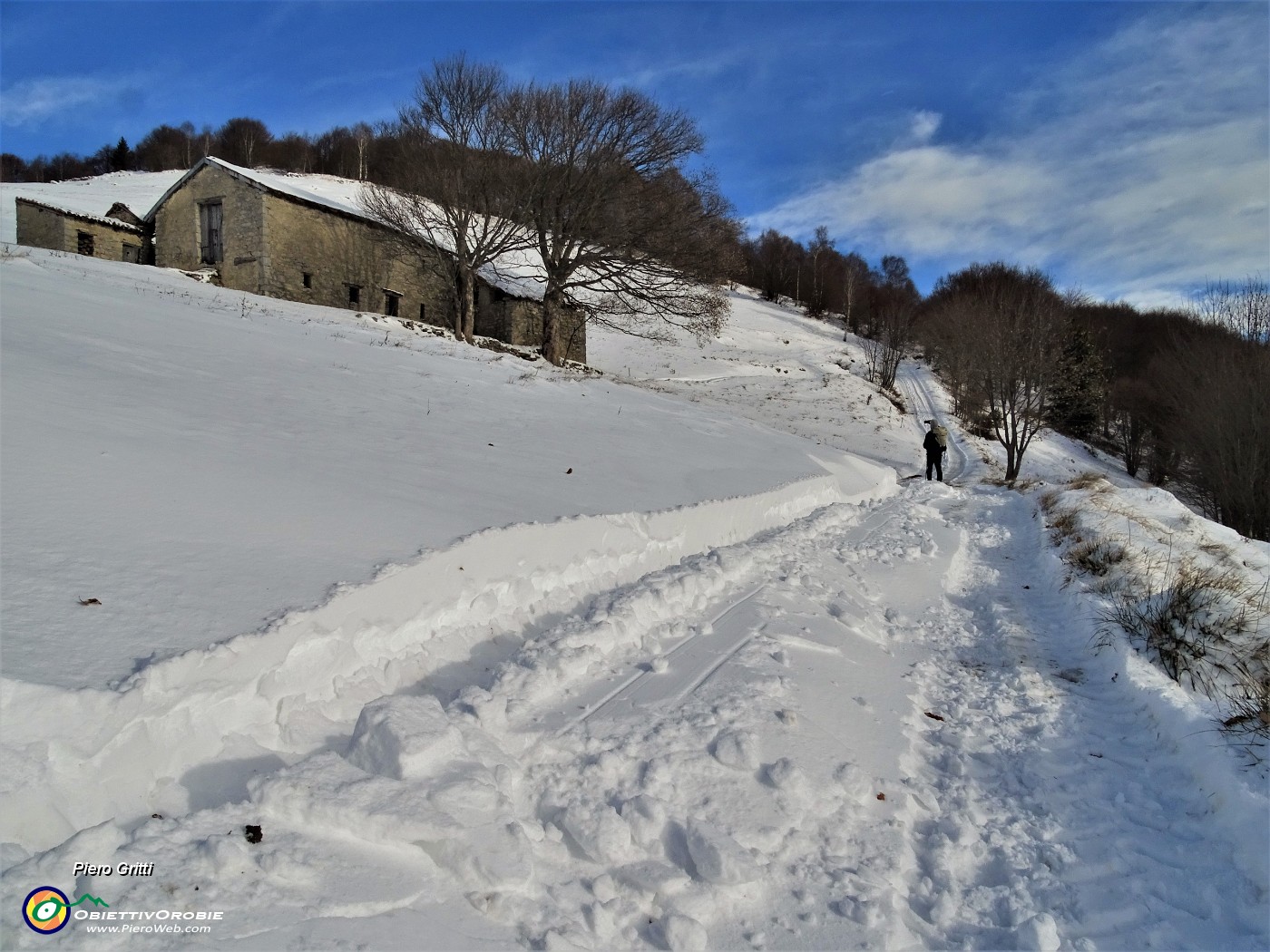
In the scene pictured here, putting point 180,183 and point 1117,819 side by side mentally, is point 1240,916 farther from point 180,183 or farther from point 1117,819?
point 180,183

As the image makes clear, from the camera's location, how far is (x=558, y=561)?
4.67 metres

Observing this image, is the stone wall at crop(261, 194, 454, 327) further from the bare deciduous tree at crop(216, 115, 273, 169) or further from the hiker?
the bare deciduous tree at crop(216, 115, 273, 169)

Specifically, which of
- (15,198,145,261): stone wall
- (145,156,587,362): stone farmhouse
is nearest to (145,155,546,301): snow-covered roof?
(145,156,587,362): stone farmhouse

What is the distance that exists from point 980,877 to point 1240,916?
94 centimetres

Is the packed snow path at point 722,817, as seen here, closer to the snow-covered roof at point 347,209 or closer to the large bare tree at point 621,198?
the large bare tree at point 621,198

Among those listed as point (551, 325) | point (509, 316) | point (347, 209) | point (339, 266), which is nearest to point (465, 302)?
point (551, 325)

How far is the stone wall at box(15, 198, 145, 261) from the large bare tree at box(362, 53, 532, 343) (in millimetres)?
15925

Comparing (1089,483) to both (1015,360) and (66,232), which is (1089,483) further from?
(66,232)

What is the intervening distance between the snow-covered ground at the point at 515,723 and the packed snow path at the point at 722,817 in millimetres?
15

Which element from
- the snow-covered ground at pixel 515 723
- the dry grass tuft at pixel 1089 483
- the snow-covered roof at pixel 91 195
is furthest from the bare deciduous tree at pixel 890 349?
the snow-covered roof at pixel 91 195

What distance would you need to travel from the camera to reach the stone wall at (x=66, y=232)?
28.0 m

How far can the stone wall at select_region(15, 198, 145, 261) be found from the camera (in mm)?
28047

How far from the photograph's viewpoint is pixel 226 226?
2338 centimetres

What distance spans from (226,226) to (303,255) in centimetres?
305
